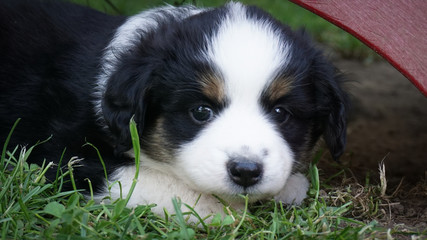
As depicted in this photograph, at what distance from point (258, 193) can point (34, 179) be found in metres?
1.20

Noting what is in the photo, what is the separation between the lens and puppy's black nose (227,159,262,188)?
303cm

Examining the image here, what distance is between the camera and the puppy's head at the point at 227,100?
314 centimetres

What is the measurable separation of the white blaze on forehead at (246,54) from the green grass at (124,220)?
570mm

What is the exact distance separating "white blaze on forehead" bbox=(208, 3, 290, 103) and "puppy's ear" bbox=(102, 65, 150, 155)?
1.37ft

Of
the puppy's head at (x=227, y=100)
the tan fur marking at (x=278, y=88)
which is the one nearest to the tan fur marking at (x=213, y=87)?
the puppy's head at (x=227, y=100)

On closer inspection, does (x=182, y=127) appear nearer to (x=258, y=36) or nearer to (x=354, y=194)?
(x=258, y=36)

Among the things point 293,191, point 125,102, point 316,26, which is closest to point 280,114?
point 293,191

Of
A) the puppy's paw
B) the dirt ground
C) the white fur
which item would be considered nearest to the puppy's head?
the white fur

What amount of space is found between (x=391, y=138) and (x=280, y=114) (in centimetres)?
298

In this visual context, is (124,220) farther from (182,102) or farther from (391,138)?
(391,138)

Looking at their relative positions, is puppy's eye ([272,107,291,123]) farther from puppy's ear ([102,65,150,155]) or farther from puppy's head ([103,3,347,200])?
puppy's ear ([102,65,150,155])

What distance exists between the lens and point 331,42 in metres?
8.71

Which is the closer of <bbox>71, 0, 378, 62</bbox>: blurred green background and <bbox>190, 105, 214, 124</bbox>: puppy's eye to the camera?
<bbox>190, 105, 214, 124</bbox>: puppy's eye

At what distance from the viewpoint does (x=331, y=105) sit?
3.59 metres
